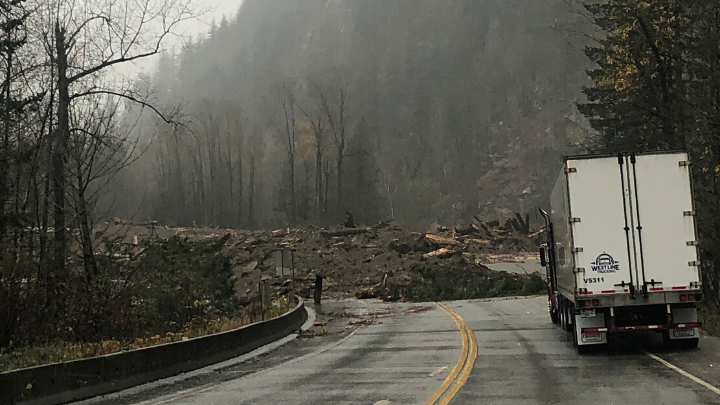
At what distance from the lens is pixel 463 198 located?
11838 cm

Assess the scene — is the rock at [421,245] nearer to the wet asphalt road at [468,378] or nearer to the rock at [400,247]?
the rock at [400,247]

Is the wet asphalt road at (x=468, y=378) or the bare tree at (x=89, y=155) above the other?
the bare tree at (x=89, y=155)

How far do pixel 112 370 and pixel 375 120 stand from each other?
128411 mm

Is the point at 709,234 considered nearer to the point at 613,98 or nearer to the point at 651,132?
the point at 651,132

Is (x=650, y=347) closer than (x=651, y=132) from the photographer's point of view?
Yes

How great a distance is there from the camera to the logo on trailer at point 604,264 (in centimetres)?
1445

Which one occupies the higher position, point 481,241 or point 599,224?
point 599,224

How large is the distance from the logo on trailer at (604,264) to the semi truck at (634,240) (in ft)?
0.06

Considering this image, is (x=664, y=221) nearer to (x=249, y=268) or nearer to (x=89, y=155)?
(x=89, y=155)

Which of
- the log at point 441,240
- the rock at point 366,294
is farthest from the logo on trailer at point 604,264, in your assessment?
the log at point 441,240

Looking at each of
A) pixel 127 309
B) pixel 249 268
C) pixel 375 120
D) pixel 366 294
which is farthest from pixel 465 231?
pixel 375 120

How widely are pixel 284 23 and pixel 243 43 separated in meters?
17.1

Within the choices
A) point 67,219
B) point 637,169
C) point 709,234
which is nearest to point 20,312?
point 67,219

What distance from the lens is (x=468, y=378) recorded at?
41.1 feet
